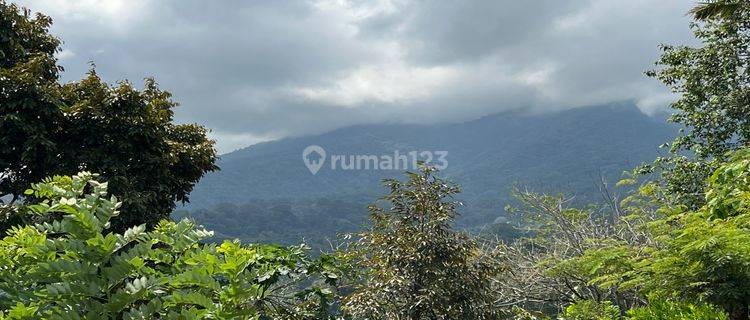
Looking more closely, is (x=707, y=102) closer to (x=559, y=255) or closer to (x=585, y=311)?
(x=559, y=255)

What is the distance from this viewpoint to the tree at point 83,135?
32.5ft

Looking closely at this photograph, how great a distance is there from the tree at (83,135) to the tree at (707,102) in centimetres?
1372

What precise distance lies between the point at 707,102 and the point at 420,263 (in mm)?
12799

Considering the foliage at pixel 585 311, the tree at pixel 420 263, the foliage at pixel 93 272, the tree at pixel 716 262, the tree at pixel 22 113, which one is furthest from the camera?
the tree at pixel 22 113

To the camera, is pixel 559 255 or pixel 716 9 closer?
pixel 716 9

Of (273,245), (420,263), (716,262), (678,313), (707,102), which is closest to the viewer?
(273,245)

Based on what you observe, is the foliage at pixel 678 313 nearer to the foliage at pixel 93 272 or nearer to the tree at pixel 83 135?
the foliage at pixel 93 272

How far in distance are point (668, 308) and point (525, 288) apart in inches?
414

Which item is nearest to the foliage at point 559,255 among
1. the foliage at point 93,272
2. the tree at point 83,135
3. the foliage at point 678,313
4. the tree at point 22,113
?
the foliage at point 678,313

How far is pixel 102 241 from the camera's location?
5.02 ft

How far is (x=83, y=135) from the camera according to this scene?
10.8 metres

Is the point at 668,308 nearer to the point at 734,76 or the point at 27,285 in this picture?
the point at 27,285

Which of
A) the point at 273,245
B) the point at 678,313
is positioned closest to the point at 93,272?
the point at 273,245

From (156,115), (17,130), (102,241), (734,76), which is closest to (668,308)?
(102,241)
